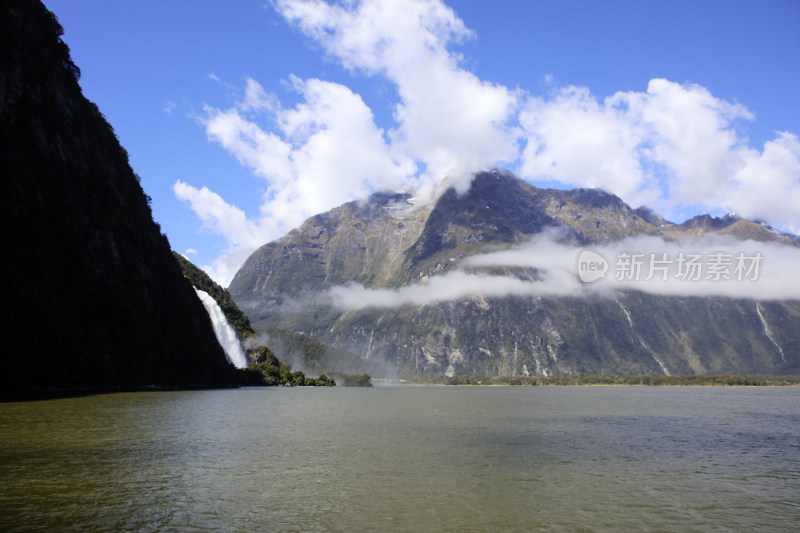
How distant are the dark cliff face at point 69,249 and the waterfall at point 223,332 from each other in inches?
1804

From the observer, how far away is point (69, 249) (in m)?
90.0

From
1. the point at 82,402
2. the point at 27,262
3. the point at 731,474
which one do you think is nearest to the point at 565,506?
the point at 731,474

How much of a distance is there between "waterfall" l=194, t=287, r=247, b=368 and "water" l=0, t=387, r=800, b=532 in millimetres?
131009

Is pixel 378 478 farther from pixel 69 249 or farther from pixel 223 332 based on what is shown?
pixel 223 332

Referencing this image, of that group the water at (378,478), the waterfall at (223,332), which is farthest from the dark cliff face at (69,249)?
the waterfall at (223,332)

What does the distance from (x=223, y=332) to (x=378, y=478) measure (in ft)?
553

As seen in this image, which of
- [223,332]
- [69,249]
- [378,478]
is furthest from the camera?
[223,332]

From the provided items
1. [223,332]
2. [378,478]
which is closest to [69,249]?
[378,478]

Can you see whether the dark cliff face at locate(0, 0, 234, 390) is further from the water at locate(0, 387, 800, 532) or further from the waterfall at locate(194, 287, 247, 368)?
the waterfall at locate(194, 287, 247, 368)

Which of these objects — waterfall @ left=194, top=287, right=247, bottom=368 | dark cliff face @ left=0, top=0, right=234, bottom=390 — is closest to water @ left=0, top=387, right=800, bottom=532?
dark cliff face @ left=0, top=0, right=234, bottom=390

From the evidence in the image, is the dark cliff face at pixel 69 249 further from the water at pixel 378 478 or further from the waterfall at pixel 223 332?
the waterfall at pixel 223 332

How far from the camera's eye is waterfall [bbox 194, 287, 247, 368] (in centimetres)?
18094

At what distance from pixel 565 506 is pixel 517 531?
196 inches

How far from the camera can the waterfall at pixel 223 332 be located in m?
181
